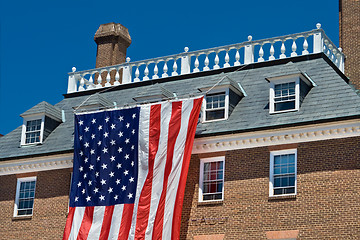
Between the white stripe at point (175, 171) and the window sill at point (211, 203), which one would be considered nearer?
the white stripe at point (175, 171)

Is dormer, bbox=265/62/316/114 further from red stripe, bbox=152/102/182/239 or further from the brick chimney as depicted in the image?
the brick chimney

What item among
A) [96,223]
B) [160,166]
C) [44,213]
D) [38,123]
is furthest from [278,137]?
Result: [38,123]

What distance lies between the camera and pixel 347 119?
94.0 feet

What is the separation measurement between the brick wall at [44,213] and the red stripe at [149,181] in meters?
4.91

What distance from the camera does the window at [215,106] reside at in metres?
32.5

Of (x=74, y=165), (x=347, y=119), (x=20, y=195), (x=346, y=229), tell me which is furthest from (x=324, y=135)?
(x=20, y=195)

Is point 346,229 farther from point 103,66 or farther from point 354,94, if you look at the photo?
point 103,66

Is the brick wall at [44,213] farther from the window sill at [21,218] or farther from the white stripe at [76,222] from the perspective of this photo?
the white stripe at [76,222]

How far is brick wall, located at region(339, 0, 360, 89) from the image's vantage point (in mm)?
35500

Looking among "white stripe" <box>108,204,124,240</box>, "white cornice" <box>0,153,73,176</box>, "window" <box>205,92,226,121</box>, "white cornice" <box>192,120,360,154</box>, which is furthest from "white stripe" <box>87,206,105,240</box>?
"window" <box>205,92,226,121</box>

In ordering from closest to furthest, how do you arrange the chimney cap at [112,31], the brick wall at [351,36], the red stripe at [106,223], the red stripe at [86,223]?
the red stripe at [106,223] → the red stripe at [86,223] → the brick wall at [351,36] → the chimney cap at [112,31]

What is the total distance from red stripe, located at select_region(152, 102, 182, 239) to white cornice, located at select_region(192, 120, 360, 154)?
110 cm

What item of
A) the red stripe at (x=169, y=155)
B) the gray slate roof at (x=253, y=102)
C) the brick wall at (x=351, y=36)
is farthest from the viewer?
the brick wall at (x=351, y=36)

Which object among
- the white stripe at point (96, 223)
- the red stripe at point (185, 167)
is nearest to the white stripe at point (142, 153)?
the red stripe at point (185, 167)
